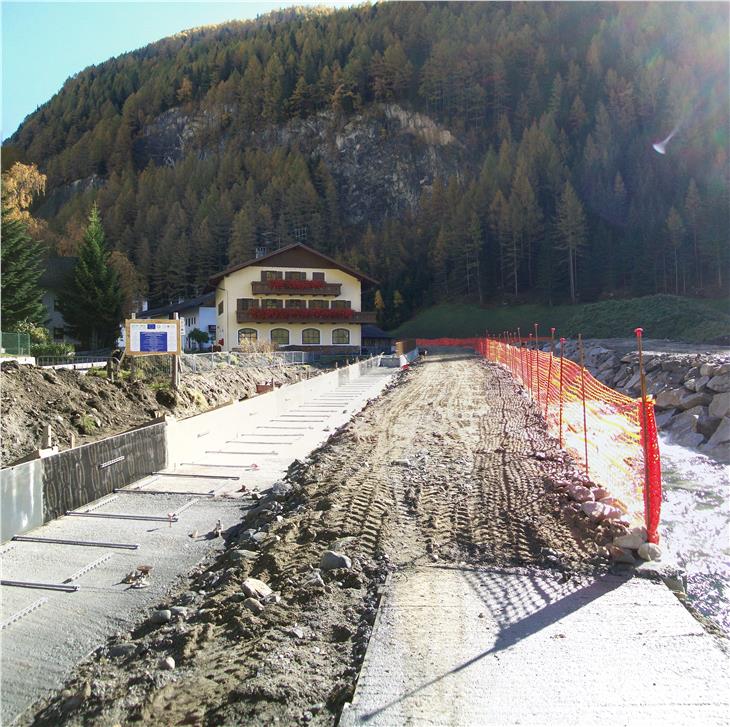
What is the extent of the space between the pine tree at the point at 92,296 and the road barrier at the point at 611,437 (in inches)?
1304

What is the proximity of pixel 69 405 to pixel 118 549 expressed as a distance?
600 cm

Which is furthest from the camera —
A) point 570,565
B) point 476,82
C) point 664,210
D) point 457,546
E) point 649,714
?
point 476,82

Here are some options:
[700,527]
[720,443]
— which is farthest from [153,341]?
[720,443]

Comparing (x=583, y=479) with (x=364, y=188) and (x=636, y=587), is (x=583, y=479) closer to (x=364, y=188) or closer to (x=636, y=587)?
(x=636, y=587)

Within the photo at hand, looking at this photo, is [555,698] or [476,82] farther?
[476,82]

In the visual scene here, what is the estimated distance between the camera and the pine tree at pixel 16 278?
32969mm

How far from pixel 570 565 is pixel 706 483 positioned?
568 cm

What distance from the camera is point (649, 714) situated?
Answer: 9.75ft

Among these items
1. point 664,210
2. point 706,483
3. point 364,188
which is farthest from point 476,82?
point 706,483

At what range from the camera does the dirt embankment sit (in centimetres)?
940

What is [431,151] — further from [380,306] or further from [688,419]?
[688,419]

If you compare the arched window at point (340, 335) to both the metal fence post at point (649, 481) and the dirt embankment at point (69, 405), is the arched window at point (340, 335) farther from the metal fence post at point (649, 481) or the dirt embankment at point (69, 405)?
the metal fence post at point (649, 481)

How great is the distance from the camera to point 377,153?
4626 inches

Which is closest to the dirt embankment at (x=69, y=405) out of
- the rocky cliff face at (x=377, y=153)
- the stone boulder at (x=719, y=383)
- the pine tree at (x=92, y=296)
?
the stone boulder at (x=719, y=383)
